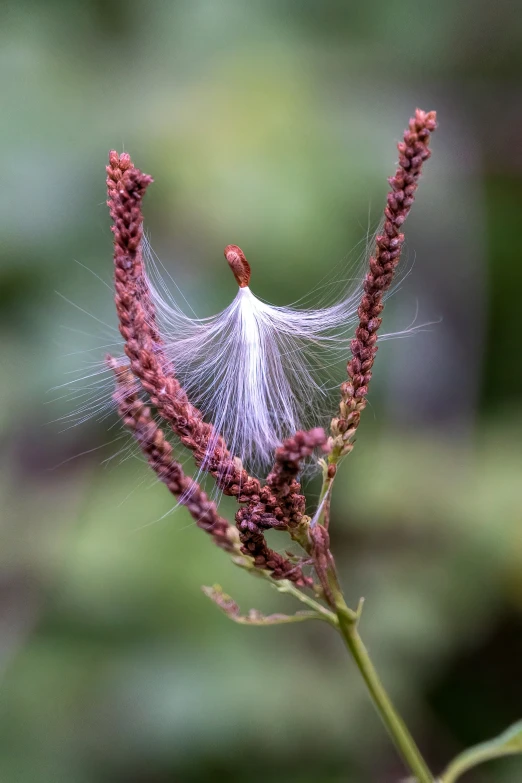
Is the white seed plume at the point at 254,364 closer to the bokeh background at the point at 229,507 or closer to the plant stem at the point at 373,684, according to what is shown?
the plant stem at the point at 373,684

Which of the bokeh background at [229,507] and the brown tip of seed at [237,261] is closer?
the brown tip of seed at [237,261]

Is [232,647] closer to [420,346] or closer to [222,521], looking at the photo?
[420,346]

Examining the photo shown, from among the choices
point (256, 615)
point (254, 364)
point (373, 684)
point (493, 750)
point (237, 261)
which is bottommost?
point (493, 750)

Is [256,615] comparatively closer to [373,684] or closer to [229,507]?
[373,684]

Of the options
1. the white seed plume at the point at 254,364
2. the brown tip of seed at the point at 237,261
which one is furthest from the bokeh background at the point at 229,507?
the brown tip of seed at the point at 237,261

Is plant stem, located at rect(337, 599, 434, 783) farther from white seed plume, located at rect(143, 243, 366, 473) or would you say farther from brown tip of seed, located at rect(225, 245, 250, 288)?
brown tip of seed, located at rect(225, 245, 250, 288)

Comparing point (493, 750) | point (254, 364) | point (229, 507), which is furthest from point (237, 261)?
point (229, 507)

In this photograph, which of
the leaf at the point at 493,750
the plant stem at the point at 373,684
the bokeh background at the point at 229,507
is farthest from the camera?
the bokeh background at the point at 229,507

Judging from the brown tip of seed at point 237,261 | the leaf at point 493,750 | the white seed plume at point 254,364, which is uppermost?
the brown tip of seed at point 237,261

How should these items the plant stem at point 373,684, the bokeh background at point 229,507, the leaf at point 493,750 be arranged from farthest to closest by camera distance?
the bokeh background at point 229,507 < the leaf at point 493,750 < the plant stem at point 373,684

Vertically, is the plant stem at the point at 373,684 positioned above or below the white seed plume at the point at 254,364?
below
